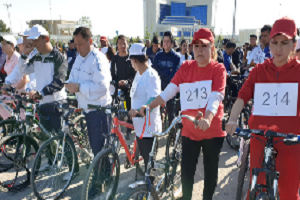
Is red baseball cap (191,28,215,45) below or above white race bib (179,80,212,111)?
above

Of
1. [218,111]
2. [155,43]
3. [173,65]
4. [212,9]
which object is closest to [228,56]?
[155,43]

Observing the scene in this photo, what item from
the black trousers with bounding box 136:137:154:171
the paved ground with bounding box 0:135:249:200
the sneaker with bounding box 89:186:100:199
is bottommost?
the paved ground with bounding box 0:135:249:200

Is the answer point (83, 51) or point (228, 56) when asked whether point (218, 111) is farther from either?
point (228, 56)

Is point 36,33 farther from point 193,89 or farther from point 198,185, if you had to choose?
point 198,185

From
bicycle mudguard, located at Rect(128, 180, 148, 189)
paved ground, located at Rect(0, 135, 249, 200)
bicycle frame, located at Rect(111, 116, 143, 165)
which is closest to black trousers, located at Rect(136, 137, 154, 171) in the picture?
bicycle frame, located at Rect(111, 116, 143, 165)

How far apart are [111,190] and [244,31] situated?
267 ft

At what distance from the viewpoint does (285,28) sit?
6.26 ft

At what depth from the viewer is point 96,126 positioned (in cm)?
329

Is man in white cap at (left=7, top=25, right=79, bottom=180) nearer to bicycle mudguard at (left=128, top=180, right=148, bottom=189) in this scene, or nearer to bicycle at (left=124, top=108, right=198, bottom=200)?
bicycle at (left=124, top=108, right=198, bottom=200)

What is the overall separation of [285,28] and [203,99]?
0.93 m

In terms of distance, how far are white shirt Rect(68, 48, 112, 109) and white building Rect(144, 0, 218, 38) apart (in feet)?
290

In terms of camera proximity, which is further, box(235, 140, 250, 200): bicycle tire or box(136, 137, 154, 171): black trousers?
box(136, 137, 154, 171): black trousers

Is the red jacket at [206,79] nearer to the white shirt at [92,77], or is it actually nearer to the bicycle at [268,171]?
the bicycle at [268,171]

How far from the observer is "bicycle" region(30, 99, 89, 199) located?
313 cm
